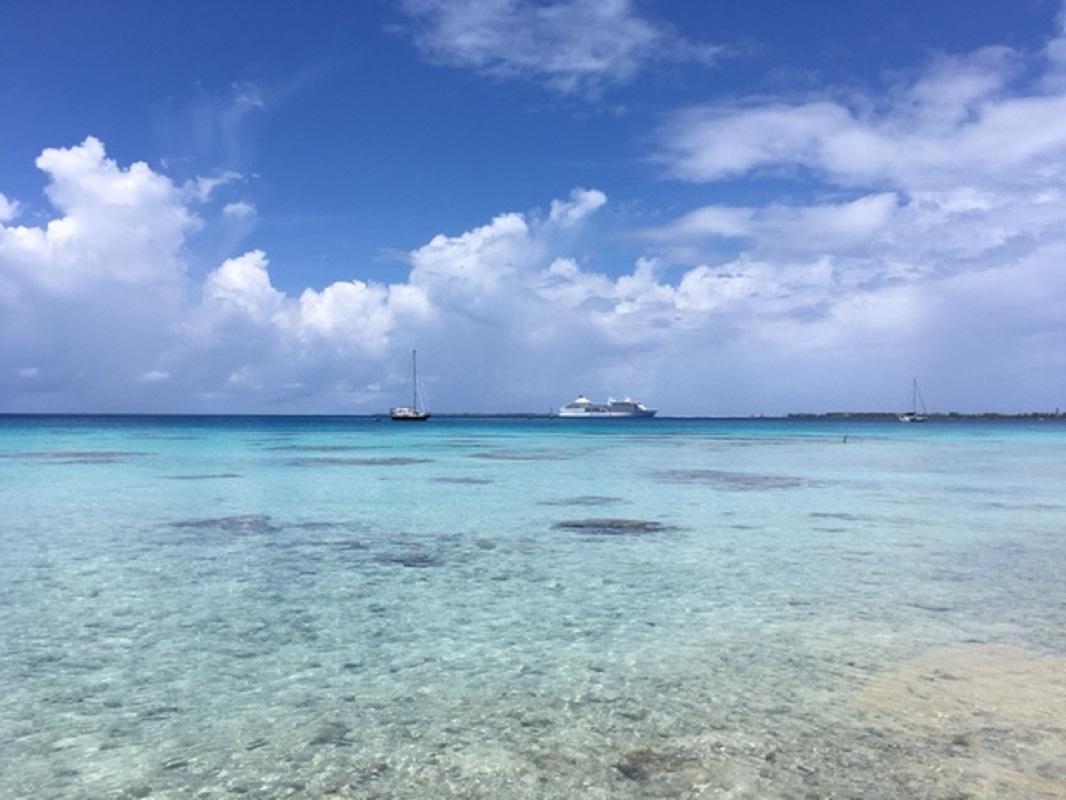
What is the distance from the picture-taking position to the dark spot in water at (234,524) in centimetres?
1845

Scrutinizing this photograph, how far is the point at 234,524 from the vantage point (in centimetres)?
1928

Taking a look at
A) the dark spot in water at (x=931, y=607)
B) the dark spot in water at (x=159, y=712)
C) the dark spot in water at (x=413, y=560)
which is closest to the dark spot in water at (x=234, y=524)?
the dark spot in water at (x=413, y=560)

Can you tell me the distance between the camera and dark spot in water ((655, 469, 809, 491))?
29.4 m

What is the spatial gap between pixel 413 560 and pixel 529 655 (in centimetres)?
614

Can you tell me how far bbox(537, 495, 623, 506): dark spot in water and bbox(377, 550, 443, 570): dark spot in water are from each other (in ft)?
28.5

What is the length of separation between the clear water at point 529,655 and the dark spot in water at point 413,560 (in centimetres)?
11

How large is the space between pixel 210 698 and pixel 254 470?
30.2 meters

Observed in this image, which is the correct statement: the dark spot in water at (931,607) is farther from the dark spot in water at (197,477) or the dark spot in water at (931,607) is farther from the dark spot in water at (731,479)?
the dark spot in water at (197,477)

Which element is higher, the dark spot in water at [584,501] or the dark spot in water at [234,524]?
the dark spot in water at [234,524]

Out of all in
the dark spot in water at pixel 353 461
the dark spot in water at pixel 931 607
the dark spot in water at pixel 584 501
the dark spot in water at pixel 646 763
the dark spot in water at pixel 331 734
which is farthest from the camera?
the dark spot in water at pixel 353 461

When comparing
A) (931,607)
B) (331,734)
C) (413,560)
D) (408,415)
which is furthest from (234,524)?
(408,415)

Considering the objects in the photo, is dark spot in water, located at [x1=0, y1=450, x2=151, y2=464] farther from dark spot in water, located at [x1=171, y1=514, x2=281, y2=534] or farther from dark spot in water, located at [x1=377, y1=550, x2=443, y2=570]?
dark spot in water, located at [x1=377, y1=550, x2=443, y2=570]

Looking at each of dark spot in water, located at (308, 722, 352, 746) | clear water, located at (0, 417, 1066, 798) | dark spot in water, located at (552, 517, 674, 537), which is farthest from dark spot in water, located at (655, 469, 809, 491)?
dark spot in water, located at (308, 722, 352, 746)

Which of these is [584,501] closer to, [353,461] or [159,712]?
[159,712]
